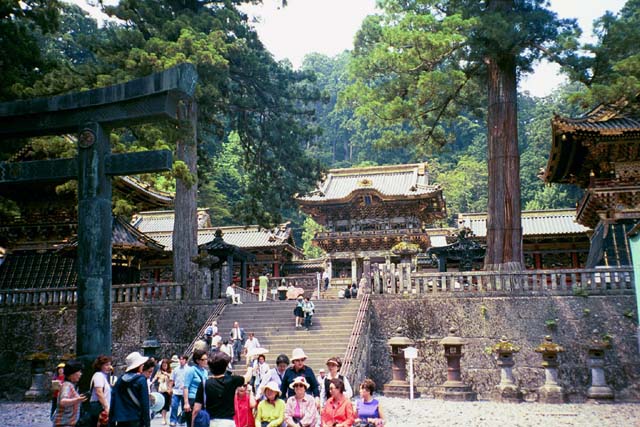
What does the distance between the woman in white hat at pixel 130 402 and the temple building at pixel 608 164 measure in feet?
47.4

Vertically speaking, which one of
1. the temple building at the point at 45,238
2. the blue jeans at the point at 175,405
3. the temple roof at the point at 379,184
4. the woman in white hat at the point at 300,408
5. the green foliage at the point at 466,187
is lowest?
the blue jeans at the point at 175,405

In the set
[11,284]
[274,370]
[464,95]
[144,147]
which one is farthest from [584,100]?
[11,284]

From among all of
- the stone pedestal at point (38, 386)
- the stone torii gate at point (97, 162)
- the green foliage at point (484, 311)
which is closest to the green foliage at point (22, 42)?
the stone torii gate at point (97, 162)

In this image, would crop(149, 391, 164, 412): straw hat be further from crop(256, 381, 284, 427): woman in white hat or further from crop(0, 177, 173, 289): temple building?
crop(0, 177, 173, 289): temple building

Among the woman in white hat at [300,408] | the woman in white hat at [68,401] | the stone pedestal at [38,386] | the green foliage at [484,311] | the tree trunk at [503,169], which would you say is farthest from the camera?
the tree trunk at [503,169]

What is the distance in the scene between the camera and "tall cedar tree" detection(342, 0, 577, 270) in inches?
689

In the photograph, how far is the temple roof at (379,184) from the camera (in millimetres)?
32750

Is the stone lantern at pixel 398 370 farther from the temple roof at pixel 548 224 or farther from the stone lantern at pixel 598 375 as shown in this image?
the temple roof at pixel 548 224

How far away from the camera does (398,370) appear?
1563cm

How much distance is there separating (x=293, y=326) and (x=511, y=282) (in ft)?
18.6

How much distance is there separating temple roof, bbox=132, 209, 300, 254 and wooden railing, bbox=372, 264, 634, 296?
1401 centimetres

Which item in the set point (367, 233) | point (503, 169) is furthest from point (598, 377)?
point (367, 233)

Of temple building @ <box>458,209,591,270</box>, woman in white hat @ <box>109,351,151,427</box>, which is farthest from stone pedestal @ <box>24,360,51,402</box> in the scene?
temple building @ <box>458,209,591,270</box>

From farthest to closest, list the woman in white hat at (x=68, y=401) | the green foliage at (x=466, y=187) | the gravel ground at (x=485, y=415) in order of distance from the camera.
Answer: the green foliage at (x=466, y=187)
the gravel ground at (x=485, y=415)
the woman in white hat at (x=68, y=401)
